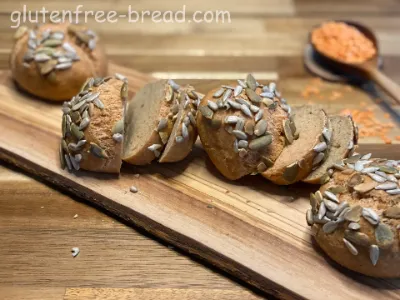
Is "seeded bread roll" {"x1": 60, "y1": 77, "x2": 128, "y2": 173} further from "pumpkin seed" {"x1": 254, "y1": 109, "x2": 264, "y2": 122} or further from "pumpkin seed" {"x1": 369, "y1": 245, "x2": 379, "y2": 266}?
"pumpkin seed" {"x1": 369, "y1": 245, "x2": 379, "y2": 266}

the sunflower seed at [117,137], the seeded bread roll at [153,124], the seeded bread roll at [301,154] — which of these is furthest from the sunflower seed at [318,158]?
the sunflower seed at [117,137]

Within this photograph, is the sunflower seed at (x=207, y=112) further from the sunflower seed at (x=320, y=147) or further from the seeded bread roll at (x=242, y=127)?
the sunflower seed at (x=320, y=147)

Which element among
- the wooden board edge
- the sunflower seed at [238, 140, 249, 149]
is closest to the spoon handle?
the sunflower seed at [238, 140, 249, 149]

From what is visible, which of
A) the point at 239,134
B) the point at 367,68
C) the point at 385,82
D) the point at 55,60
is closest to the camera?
the point at 239,134

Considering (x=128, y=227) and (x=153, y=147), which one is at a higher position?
(x=153, y=147)

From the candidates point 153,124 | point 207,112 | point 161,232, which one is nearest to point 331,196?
point 207,112

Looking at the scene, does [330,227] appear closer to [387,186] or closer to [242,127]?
[387,186]
